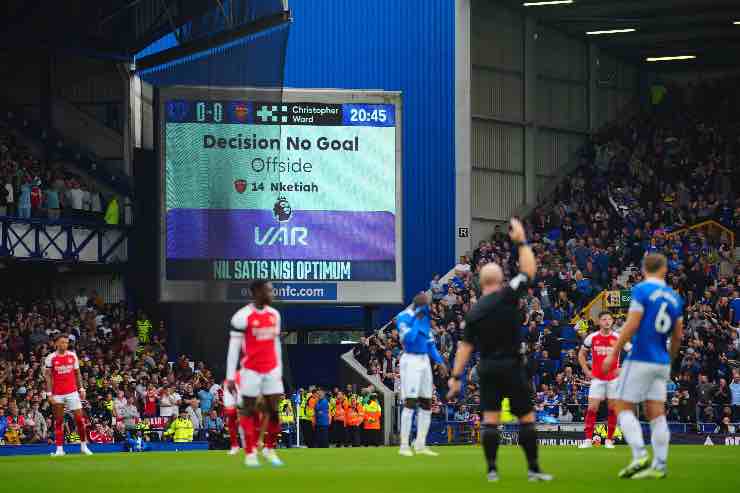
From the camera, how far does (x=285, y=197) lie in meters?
38.7

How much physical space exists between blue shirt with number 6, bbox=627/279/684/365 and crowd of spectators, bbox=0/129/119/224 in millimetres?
28683

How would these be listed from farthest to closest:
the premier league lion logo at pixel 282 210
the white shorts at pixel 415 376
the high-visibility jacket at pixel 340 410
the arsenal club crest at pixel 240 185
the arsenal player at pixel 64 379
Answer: the premier league lion logo at pixel 282 210 < the arsenal club crest at pixel 240 185 < the high-visibility jacket at pixel 340 410 < the arsenal player at pixel 64 379 < the white shorts at pixel 415 376

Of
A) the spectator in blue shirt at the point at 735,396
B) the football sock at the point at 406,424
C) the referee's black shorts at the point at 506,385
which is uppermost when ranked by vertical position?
the referee's black shorts at the point at 506,385

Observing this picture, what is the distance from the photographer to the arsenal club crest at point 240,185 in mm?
38325

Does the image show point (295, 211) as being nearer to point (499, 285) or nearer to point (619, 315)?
point (619, 315)

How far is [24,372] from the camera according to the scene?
117 feet

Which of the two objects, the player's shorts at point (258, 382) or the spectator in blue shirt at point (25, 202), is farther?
the spectator in blue shirt at point (25, 202)

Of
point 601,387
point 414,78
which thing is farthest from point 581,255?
point 601,387

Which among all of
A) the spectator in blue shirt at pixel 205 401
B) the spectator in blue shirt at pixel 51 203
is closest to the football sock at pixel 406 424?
the spectator in blue shirt at pixel 205 401

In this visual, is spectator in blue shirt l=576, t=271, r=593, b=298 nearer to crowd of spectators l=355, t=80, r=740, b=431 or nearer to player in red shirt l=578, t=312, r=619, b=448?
crowd of spectators l=355, t=80, r=740, b=431

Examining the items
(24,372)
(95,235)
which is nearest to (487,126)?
(95,235)

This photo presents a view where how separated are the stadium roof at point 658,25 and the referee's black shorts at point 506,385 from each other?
3374cm

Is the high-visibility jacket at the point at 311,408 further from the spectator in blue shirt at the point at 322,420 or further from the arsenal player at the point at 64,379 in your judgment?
the arsenal player at the point at 64,379

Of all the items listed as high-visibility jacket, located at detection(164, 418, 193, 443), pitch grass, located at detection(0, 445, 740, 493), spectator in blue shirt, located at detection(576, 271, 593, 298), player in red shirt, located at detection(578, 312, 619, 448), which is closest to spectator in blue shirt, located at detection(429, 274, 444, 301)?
spectator in blue shirt, located at detection(576, 271, 593, 298)
